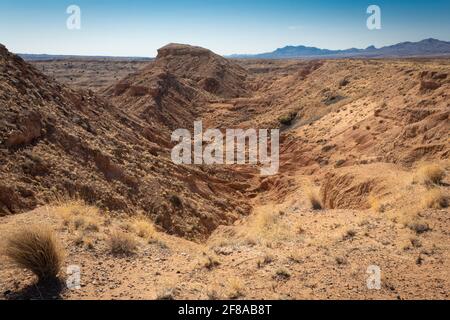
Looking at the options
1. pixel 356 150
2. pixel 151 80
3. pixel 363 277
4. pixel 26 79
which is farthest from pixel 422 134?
pixel 151 80

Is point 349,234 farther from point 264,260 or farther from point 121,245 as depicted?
point 121,245

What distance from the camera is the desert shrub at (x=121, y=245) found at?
6340 mm

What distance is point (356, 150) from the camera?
58.8 ft

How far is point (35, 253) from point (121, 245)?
5.12 feet

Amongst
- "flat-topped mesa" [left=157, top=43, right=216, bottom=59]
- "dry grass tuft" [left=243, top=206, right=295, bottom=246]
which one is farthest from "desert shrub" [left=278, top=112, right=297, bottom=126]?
"flat-topped mesa" [left=157, top=43, right=216, bottom=59]

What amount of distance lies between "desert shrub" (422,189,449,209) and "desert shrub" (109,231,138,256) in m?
5.63

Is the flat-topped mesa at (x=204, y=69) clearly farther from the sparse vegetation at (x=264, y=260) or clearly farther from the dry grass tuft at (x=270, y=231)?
the sparse vegetation at (x=264, y=260)

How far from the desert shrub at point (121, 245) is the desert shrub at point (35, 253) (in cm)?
117

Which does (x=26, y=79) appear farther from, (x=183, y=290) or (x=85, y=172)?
(x=183, y=290)

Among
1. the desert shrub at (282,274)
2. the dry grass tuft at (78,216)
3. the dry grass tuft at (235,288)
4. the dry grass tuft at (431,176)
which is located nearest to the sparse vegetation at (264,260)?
the desert shrub at (282,274)

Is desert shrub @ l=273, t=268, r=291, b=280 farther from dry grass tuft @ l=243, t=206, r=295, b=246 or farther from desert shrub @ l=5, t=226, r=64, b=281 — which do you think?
desert shrub @ l=5, t=226, r=64, b=281

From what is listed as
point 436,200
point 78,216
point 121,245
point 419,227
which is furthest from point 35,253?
point 436,200

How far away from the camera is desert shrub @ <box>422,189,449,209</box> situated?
7898 mm
